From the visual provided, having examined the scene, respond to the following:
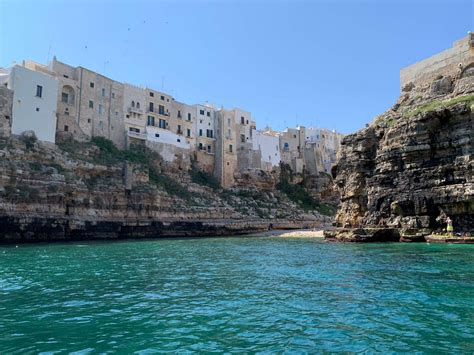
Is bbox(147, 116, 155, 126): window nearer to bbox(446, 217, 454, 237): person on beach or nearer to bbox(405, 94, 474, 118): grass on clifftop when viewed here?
bbox(405, 94, 474, 118): grass on clifftop

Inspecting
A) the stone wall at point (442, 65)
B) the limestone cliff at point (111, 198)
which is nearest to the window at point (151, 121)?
the limestone cliff at point (111, 198)

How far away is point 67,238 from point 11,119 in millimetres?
15915

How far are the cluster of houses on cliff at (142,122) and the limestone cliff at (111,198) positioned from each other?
2793 millimetres

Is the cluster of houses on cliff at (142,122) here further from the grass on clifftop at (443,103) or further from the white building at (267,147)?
the grass on clifftop at (443,103)

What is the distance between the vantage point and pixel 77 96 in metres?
56.7

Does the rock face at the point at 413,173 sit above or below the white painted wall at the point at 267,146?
below

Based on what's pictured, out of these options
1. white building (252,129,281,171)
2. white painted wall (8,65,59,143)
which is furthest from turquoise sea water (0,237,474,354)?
white building (252,129,281,171)

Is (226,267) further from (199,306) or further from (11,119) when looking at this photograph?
(11,119)

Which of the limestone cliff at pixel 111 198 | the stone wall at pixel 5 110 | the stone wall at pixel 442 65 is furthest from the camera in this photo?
the stone wall at pixel 5 110

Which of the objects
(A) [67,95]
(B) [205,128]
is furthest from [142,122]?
(B) [205,128]

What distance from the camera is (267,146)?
83.4 metres

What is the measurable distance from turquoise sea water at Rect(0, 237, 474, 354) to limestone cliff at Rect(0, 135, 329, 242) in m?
23.7

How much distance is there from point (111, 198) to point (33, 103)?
14895mm

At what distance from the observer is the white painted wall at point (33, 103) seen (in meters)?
45.8
